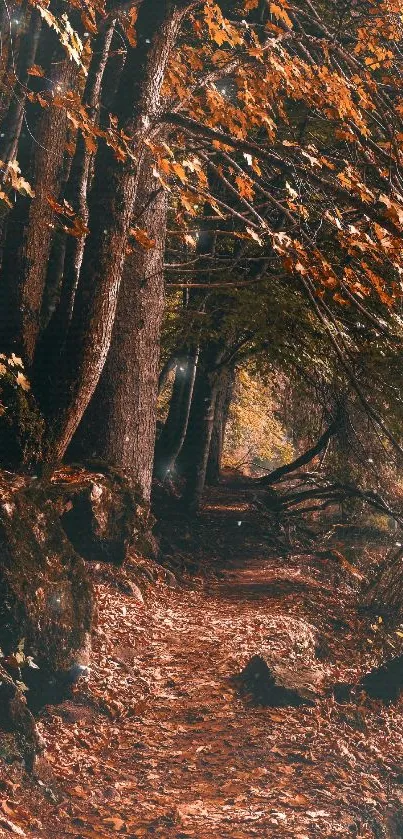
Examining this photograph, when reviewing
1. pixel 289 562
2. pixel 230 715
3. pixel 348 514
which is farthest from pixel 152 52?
pixel 348 514

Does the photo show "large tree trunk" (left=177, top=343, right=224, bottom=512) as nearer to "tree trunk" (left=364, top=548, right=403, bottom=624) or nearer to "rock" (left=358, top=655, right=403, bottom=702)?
"tree trunk" (left=364, top=548, right=403, bottom=624)

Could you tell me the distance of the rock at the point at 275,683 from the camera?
7934mm

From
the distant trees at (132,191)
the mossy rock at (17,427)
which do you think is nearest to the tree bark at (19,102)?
the distant trees at (132,191)

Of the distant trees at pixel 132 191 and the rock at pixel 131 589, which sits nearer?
the distant trees at pixel 132 191

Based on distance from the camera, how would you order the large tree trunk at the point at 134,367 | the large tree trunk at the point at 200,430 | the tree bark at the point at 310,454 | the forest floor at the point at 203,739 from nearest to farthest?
the forest floor at the point at 203,739
the large tree trunk at the point at 134,367
the tree bark at the point at 310,454
the large tree trunk at the point at 200,430

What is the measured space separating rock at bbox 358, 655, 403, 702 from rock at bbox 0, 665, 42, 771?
4.07 m

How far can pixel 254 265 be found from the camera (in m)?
11.7

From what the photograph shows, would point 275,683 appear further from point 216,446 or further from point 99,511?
point 216,446

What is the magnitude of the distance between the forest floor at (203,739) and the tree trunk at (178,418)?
2.91 m

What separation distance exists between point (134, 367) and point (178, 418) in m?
4.07

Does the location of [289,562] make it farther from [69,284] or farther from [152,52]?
[152,52]

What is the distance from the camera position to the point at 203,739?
7012 mm

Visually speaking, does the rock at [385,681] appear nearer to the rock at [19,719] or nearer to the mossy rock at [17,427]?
the rock at [19,719]

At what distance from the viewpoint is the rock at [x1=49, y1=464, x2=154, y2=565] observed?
8.00 meters
